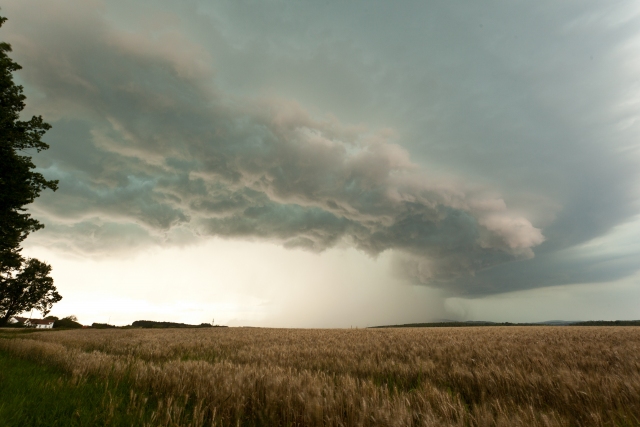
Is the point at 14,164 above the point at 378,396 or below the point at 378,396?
above

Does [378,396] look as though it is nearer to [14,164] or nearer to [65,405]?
[65,405]

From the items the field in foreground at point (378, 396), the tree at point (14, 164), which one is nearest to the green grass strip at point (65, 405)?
the field in foreground at point (378, 396)

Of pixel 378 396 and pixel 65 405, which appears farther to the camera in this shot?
pixel 65 405

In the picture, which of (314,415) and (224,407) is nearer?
(314,415)

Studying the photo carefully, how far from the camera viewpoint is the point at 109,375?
19.5 feet

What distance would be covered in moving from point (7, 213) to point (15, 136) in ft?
16.2

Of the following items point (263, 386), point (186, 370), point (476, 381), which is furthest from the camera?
point (186, 370)

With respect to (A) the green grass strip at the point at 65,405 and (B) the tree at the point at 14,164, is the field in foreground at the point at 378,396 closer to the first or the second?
(A) the green grass strip at the point at 65,405

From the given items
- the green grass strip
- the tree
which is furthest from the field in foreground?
the tree

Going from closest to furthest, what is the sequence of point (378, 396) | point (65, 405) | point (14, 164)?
point (378, 396) < point (65, 405) < point (14, 164)

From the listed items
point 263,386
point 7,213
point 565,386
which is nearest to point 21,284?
point 7,213

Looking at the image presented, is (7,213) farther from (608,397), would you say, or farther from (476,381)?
(608,397)

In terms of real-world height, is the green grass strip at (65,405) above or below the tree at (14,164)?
below

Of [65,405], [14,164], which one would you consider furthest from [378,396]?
[14,164]
